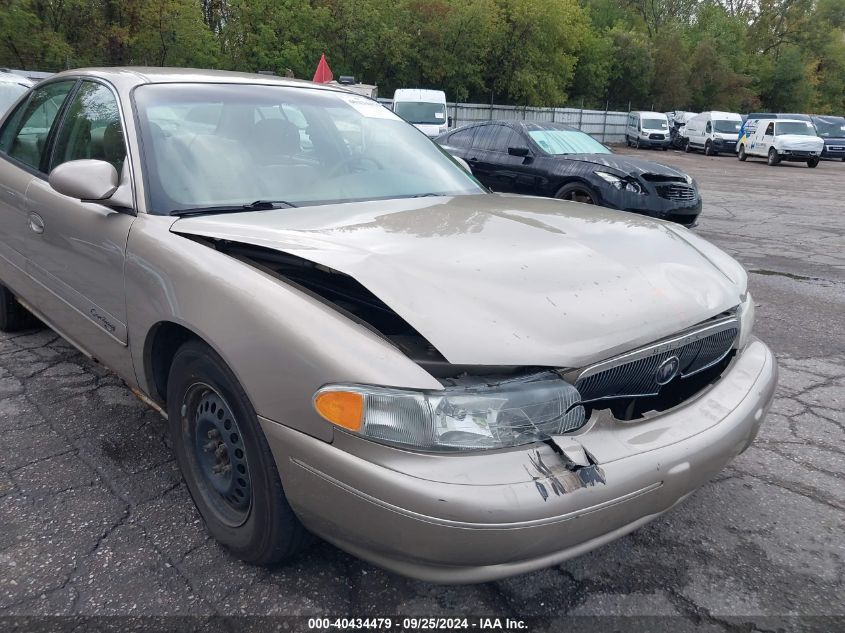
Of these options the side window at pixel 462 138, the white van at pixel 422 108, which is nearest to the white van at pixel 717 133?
the white van at pixel 422 108

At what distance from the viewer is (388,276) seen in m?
1.99

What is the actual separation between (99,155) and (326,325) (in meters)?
1.74

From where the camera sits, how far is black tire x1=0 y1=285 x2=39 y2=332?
14.1 feet

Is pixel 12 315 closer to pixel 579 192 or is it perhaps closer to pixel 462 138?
pixel 579 192

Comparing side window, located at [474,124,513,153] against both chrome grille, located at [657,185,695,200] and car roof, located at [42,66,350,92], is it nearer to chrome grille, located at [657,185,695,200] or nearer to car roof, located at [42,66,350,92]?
chrome grille, located at [657,185,695,200]

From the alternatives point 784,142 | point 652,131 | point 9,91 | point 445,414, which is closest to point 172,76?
point 445,414

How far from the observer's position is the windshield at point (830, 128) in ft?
102

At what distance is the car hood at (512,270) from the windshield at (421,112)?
62.0ft

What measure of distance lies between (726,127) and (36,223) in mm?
34066

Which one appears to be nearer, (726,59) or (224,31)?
(224,31)

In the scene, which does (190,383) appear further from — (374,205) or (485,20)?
(485,20)

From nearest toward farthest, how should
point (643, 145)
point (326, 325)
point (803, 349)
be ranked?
point (326, 325)
point (803, 349)
point (643, 145)

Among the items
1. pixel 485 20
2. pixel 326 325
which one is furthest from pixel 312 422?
pixel 485 20

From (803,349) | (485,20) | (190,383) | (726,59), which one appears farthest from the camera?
(726,59)
